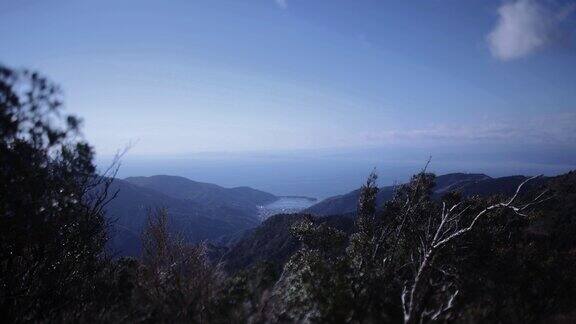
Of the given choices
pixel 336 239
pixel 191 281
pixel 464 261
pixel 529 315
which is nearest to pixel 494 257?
pixel 464 261

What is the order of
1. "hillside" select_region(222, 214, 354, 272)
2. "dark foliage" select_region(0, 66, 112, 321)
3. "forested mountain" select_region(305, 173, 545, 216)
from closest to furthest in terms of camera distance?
"dark foliage" select_region(0, 66, 112, 321), "hillside" select_region(222, 214, 354, 272), "forested mountain" select_region(305, 173, 545, 216)

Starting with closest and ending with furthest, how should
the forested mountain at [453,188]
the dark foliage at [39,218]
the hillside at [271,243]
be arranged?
the dark foliage at [39,218]
the hillside at [271,243]
the forested mountain at [453,188]

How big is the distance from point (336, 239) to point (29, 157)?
16053 mm

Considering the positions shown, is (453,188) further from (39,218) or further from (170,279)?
(39,218)

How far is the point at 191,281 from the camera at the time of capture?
10.7 meters

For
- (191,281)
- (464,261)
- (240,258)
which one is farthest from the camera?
(240,258)

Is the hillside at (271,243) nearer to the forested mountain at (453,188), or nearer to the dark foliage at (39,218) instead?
the forested mountain at (453,188)

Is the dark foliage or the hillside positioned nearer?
the dark foliage

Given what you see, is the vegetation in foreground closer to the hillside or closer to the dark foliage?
the dark foliage

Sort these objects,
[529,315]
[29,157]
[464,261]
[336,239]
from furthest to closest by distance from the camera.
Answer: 1. [336,239]
2. [464,261]
3. [529,315]
4. [29,157]

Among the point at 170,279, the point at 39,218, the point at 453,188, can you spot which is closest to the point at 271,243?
the point at 453,188

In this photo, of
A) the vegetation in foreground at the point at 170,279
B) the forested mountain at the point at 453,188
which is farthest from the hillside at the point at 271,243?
the vegetation in foreground at the point at 170,279

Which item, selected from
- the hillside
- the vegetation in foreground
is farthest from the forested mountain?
the vegetation in foreground

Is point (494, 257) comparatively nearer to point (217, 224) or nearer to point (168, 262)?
point (168, 262)
